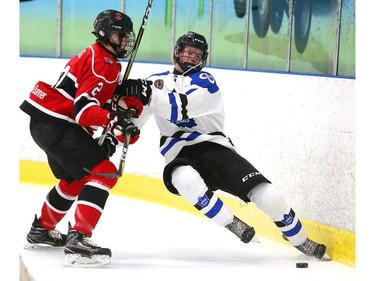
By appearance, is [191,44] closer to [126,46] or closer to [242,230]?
[126,46]

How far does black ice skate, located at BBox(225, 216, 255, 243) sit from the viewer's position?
427 cm

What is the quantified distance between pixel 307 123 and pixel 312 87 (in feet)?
0.58

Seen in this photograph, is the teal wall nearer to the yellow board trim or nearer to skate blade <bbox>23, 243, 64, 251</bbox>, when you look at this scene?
the yellow board trim

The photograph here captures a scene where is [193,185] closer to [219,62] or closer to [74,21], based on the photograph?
[219,62]

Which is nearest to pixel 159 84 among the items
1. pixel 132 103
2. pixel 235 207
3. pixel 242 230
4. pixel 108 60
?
pixel 132 103

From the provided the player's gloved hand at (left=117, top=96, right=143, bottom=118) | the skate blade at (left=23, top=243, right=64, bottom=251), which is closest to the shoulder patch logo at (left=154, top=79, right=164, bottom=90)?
the player's gloved hand at (left=117, top=96, right=143, bottom=118)

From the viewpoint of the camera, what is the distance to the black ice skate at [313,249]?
14.4 ft

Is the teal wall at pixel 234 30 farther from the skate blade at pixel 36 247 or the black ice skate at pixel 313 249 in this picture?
the skate blade at pixel 36 247

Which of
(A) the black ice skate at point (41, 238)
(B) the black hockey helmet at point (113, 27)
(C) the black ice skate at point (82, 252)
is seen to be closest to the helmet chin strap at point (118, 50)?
(B) the black hockey helmet at point (113, 27)

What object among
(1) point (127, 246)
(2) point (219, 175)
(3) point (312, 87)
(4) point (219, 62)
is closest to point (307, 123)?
→ (3) point (312, 87)

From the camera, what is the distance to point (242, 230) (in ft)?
14.1

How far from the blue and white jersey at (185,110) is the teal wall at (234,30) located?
74 centimetres

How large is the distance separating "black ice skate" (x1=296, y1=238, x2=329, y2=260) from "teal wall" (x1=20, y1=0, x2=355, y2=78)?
34.5 inches

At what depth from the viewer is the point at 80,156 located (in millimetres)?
4141
